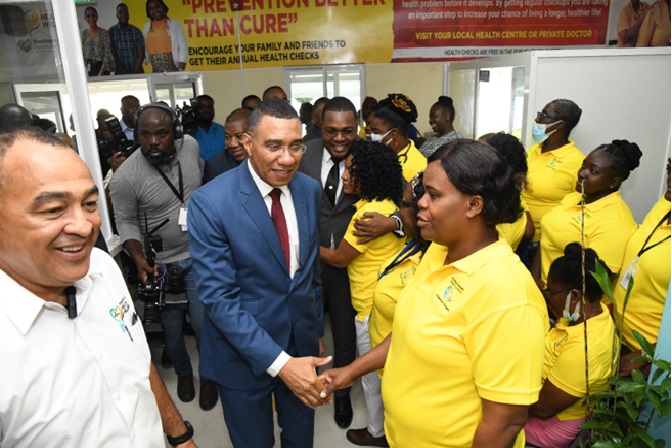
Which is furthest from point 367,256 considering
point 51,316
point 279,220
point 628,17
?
point 628,17

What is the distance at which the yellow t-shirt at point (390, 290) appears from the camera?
1.92 m

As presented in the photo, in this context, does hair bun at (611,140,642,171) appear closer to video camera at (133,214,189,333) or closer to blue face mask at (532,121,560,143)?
blue face mask at (532,121,560,143)

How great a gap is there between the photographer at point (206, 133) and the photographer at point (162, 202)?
6.04ft

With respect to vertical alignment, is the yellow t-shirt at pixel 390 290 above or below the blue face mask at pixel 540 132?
below

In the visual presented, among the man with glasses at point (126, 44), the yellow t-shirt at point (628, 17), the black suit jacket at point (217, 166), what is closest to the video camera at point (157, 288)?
the black suit jacket at point (217, 166)

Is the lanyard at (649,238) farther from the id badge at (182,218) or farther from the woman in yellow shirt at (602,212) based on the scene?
the id badge at (182,218)

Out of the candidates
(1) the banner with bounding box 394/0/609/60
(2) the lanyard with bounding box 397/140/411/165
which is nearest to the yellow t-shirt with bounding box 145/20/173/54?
(1) the banner with bounding box 394/0/609/60

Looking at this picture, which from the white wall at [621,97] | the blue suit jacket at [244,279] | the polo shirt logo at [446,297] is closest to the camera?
the polo shirt logo at [446,297]

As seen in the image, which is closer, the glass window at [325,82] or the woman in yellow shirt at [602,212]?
the woman in yellow shirt at [602,212]

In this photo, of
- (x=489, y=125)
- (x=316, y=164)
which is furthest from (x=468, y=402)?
(x=489, y=125)

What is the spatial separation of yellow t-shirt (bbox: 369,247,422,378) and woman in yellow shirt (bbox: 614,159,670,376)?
0.88m

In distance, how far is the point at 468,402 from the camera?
1.25 metres

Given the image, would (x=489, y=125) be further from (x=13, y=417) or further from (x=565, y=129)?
(x=13, y=417)

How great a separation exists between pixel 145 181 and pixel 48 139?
5.84ft
